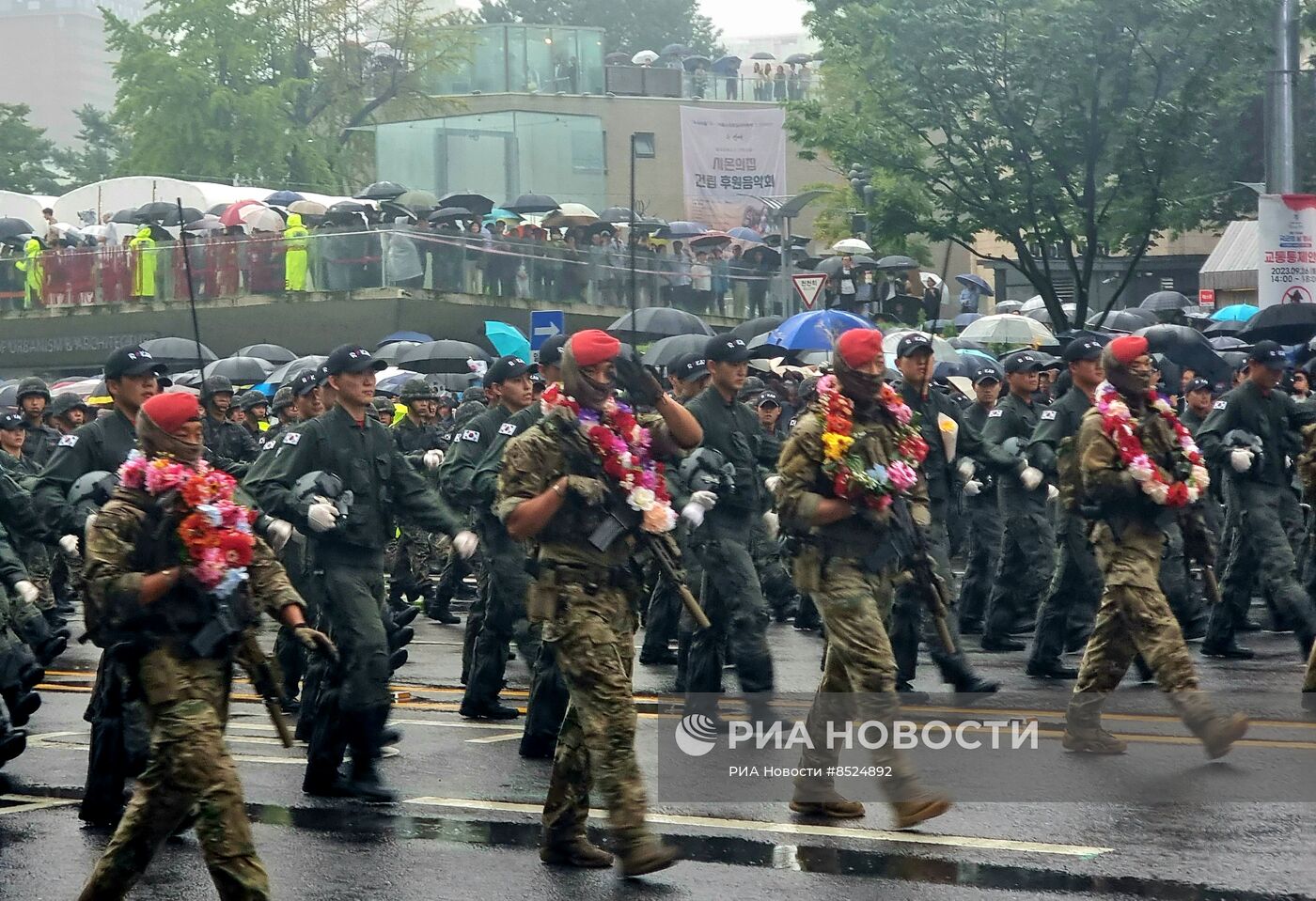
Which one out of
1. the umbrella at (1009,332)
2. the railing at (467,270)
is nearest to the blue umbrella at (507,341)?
the railing at (467,270)

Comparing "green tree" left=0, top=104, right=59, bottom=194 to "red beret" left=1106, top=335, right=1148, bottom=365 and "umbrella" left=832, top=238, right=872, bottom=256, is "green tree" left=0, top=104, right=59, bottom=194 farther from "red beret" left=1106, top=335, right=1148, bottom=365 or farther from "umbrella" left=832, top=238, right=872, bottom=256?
"red beret" left=1106, top=335, right=1148, bottom=365

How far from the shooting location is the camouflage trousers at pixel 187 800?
20.4 ft

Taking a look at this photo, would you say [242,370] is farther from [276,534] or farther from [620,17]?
[620,17]

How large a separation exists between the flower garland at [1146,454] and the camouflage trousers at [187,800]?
4696 mm

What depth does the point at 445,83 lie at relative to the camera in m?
66.4

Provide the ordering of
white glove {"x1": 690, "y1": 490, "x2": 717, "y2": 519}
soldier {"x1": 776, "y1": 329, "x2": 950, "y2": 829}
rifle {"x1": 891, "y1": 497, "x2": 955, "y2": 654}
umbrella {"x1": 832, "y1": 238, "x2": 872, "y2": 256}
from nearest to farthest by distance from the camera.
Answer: soldier {"x1": 776, "y1": 329, "x2": 950, "y2": 829} → rifle {"x1": 891, "y1": 497, "x2": 955, "y2": 654} → white glove {"x1": 690, "y1": 490, "x2": 717, "y2": 519} → umbrella {"x1": 832, "y1": 238, "x2": 872, "y2": 256}

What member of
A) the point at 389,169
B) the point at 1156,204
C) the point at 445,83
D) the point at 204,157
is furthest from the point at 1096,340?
the point at 445,83

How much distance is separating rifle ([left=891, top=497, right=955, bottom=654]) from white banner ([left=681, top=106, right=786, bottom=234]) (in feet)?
Answer: 142

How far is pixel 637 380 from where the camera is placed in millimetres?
7449

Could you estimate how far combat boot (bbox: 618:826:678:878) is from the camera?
699cm

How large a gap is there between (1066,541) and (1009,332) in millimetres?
14581

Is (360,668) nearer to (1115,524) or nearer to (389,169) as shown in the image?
(1115,524)

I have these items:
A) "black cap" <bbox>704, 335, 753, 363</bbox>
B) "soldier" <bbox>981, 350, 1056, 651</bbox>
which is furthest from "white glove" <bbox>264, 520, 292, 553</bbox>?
"soldier" <bbox>981, 350, 1056, 651</bbox>

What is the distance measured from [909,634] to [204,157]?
51.2 m
